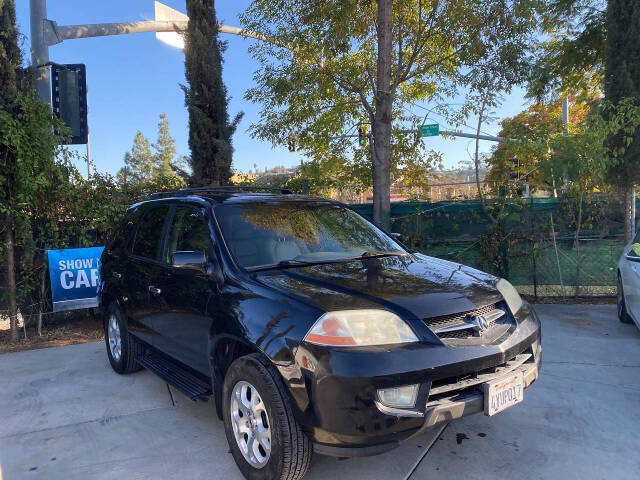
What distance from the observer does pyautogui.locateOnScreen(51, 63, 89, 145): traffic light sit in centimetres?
717

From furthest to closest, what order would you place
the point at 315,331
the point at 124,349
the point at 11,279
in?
the point at 11,279, the point at 124,349, the point at 315,331

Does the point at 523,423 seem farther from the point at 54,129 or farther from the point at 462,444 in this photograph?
the point at 54,129

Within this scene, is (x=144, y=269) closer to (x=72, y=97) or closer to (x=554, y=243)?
(x=72, y=97)

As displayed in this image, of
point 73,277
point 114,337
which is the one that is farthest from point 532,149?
point 73,277

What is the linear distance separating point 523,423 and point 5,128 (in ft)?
19.7

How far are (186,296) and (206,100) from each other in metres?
6.77

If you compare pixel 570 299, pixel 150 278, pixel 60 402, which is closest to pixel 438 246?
pixel 570 299

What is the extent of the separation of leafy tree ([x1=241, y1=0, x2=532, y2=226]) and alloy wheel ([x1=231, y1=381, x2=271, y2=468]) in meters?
5.32

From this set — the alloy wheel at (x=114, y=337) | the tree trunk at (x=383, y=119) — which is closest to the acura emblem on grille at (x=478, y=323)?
the alloy wheel at (x=114, y=337)

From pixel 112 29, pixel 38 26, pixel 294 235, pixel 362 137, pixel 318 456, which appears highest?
pixel 112 29

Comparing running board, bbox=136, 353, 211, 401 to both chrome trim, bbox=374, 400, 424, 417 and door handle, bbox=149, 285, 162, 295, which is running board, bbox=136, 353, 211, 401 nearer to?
door handle, bbox=149, 285, 162, 295

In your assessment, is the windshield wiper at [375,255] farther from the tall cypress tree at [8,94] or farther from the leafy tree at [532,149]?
the tall cypress tree at [8,94]

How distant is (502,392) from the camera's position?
2.78 metres

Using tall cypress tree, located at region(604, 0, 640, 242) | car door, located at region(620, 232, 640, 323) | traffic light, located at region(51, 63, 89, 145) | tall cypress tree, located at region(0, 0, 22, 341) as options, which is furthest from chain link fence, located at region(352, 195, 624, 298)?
tall cypress tree, located at region(0, 0, 22, 341)
